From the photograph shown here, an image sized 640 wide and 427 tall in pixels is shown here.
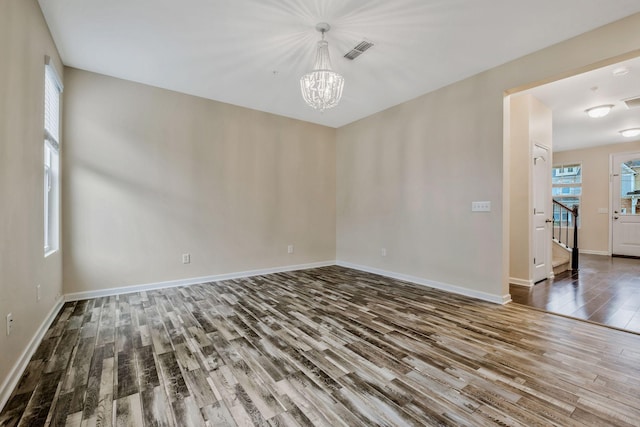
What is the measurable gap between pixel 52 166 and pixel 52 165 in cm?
1

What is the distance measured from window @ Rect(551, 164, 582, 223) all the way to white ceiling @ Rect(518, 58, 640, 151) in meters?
1.20

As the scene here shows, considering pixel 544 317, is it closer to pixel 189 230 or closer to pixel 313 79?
pixel 313 79

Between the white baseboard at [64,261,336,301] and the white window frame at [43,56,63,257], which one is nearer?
the white window frame at [43,56,63,257]

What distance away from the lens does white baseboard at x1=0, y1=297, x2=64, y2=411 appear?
160cm

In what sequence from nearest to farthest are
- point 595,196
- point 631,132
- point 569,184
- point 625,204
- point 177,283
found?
point 177,283
point 631,132
point 625,204
point 595,196
point 569,184

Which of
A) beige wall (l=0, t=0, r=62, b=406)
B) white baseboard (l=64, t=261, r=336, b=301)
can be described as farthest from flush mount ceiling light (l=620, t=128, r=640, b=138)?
beige wall (l=0, t=0, r=62, b=406)

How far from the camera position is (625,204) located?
6625mm

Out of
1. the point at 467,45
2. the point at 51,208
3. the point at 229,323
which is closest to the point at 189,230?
the point at 51,208

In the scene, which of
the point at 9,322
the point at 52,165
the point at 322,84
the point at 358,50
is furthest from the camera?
the point at 52,165

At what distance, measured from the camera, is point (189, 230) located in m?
4.14

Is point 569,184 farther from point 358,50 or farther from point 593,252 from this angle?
point 358,50

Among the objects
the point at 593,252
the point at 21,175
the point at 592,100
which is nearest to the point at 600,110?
the point at 592,100

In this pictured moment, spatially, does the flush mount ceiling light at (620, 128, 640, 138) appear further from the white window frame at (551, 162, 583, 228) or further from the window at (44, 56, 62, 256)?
the window at (44, 56, 62, 256)

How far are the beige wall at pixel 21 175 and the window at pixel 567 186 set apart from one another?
970 cm
